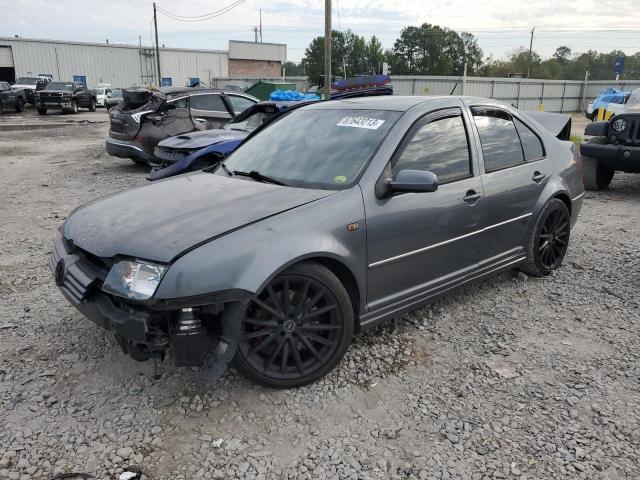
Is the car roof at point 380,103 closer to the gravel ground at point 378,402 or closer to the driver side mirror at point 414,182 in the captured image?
the driver side mirror at point 414,182

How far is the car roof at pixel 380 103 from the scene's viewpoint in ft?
11.9

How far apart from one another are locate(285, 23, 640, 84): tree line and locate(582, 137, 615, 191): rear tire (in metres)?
78.3

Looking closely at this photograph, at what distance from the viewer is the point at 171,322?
261cm

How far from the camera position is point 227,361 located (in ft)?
8.63

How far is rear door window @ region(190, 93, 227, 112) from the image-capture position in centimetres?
1043

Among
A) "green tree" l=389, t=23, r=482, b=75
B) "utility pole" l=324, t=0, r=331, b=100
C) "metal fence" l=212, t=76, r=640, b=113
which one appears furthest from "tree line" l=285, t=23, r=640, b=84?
"utility pole" l=324, t=0, r=331, b=100

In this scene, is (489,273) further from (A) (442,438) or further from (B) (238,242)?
(B) (238,242)

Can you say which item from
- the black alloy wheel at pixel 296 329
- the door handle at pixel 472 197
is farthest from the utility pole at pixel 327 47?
the black alloy wheel at pixel 296 329

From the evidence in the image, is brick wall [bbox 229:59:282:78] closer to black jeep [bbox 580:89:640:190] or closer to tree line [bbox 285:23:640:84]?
tree line [bbox 285:23:640:84]

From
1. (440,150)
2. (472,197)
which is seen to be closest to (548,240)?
(472,197)

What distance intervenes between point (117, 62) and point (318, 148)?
5435cm

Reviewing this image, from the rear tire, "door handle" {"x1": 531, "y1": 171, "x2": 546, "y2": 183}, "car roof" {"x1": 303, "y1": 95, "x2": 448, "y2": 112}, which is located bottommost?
the rear tire

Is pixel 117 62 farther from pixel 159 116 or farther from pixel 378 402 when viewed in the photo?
pixel 378 402

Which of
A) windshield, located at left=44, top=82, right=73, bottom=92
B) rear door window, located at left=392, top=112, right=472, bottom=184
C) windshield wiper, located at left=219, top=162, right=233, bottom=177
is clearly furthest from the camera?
windshield, located at left=44, top=82, right=73, bottom=92
